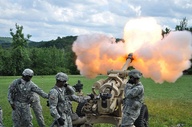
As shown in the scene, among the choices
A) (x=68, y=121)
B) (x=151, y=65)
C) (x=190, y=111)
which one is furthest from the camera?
(x=190, y=111)

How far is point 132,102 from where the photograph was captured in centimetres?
1106

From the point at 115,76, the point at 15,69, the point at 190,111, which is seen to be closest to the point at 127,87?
the point at 115,76

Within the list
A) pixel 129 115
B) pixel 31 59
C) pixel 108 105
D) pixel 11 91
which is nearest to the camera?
pixel 129 115

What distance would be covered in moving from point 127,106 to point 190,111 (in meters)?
8.15

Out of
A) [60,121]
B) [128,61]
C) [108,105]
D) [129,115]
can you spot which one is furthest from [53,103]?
[128,61]

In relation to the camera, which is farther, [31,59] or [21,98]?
[31,59]

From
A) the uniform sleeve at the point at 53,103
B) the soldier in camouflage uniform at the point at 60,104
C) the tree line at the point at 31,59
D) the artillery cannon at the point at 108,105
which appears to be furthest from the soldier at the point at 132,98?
the tree line at the point at 31,59

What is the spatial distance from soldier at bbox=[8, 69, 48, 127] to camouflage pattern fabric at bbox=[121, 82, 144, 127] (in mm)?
2452

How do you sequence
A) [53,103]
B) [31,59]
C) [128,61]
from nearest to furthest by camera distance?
[53,103], [128,61], [31,59]

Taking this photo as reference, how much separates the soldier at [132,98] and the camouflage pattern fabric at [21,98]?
2491 mm

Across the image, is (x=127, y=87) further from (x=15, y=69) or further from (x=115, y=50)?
(x=15, y=69)

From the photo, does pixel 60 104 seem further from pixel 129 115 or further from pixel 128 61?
pixel 128 61

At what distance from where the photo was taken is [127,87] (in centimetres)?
1116

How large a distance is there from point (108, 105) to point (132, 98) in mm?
1081
